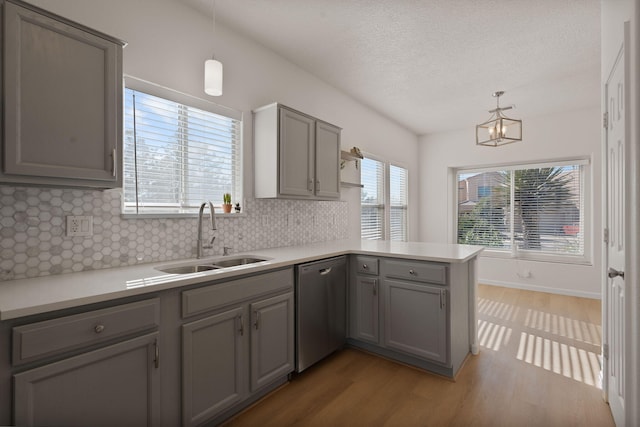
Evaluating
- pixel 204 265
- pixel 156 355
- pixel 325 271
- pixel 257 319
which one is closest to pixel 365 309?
pixel 325 271

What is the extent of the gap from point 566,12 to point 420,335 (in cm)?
273

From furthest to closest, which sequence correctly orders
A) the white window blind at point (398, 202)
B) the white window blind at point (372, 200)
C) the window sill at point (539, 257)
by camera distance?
the white window blind at point (398, 202) → the window sill at point (539, 257) → the white window blind at point (372, 200)

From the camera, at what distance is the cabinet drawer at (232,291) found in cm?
162

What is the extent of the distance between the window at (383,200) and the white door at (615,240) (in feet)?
8.72

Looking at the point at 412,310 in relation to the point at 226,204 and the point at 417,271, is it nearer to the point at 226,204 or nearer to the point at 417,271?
the point at 417,271

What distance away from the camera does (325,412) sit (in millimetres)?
1957

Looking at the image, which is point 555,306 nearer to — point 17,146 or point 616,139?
point 616,139

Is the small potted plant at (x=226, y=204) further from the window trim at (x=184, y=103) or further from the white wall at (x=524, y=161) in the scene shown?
the white wall at (x=524, y=161)

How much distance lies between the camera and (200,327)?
1.66 m

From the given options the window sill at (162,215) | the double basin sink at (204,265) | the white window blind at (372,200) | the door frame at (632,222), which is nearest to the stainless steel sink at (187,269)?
the double basin sink at (204,265)

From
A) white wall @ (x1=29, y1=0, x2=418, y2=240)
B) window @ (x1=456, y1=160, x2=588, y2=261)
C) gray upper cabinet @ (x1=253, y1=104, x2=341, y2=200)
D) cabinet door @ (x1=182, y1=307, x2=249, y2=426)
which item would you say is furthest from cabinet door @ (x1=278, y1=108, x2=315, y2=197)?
window @ (x1=456, y1=160, x2=588, y2=261)

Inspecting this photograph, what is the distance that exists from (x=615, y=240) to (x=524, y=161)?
3802 millimetres

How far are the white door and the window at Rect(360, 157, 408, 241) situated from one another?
8.72 ft

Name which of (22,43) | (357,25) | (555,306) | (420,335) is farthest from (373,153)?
(22,43)
